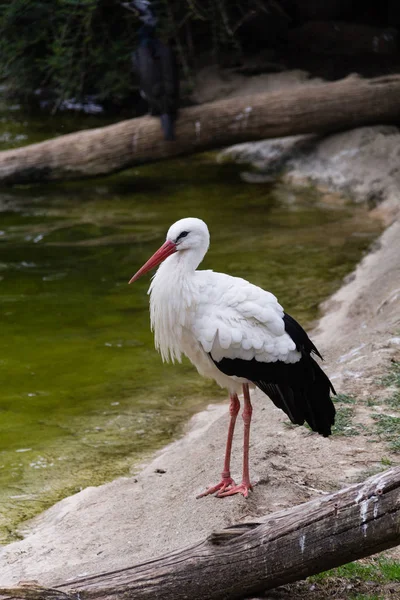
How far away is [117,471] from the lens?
5551 mm

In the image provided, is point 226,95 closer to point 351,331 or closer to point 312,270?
point 312,270

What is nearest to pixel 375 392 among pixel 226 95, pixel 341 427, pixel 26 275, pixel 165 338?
pixel 341 427

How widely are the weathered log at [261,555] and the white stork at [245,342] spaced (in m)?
0.88

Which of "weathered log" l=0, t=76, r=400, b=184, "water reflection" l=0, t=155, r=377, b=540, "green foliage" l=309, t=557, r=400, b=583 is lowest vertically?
"water reflection" l=0, t=155, r=377, b=540

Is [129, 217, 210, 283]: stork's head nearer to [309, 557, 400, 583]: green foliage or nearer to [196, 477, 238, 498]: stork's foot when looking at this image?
[196, 477, 238, 498]: stork's foot

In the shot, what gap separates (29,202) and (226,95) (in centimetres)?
461

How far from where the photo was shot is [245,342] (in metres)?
4.22

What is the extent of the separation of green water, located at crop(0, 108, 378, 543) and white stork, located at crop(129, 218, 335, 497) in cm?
147

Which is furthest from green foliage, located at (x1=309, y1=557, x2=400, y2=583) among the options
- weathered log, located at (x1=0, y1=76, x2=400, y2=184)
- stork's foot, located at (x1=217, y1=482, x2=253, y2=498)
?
weathered log, located at (x1=0, y1=76, x2=400, y2=184)

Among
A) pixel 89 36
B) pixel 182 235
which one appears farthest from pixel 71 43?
pixel 182 235

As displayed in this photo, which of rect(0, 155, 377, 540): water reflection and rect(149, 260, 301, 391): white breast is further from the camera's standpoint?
rect(0, 155, 377, 540): water reflection

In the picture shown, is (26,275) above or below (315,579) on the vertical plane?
below

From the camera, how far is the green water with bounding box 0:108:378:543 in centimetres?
589

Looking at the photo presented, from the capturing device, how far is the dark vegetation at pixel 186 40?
1355 centimetres
